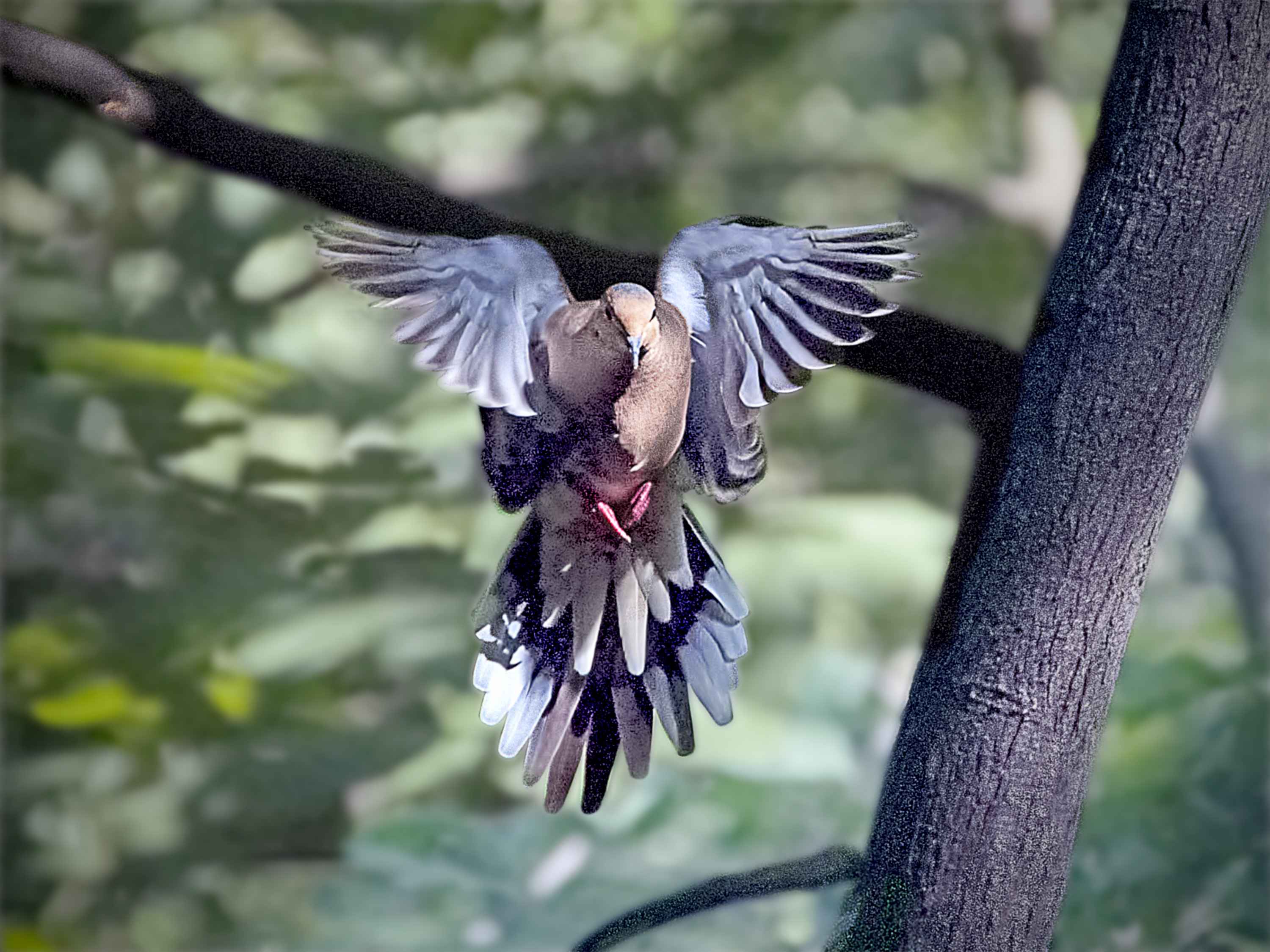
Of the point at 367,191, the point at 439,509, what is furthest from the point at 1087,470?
the point at 439,509

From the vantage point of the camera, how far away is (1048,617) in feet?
2.01

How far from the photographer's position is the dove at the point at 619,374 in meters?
0.57

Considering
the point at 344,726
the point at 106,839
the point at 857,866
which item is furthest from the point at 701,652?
the point at 106,839

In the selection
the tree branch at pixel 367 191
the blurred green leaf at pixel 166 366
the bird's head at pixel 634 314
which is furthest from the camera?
the blurred green leaf at pixel 166 366

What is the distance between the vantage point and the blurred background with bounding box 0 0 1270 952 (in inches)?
51.7

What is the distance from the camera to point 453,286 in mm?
599

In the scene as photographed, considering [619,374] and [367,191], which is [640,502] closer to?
[619,374]

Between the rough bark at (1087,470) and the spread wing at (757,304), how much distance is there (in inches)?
4.6

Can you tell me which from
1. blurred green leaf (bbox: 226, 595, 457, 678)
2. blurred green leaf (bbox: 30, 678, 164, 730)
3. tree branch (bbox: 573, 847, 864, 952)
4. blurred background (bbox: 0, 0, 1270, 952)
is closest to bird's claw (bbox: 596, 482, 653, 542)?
tree branch (bbox: 573, 847, 864, 952)

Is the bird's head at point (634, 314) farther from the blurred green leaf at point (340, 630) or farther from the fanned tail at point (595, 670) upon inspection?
the blurred green leaf at point (340, 630)

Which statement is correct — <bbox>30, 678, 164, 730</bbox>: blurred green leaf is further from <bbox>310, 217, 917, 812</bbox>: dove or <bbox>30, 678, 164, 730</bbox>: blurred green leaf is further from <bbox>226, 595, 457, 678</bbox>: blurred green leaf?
<bbox>310, 217, 917, 812</bbox>: dove

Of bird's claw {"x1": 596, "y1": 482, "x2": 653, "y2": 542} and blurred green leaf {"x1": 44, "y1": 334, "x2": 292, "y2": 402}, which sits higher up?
blurred green leaf {"x1": 44, "y1": 334, "x2": 292, "y2": 402}

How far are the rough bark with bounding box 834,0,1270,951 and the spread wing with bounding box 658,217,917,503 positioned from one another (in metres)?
0.12

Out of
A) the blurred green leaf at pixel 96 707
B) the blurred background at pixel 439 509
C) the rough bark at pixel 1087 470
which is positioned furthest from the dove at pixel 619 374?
the blurred green leaf at pixel 96 707
